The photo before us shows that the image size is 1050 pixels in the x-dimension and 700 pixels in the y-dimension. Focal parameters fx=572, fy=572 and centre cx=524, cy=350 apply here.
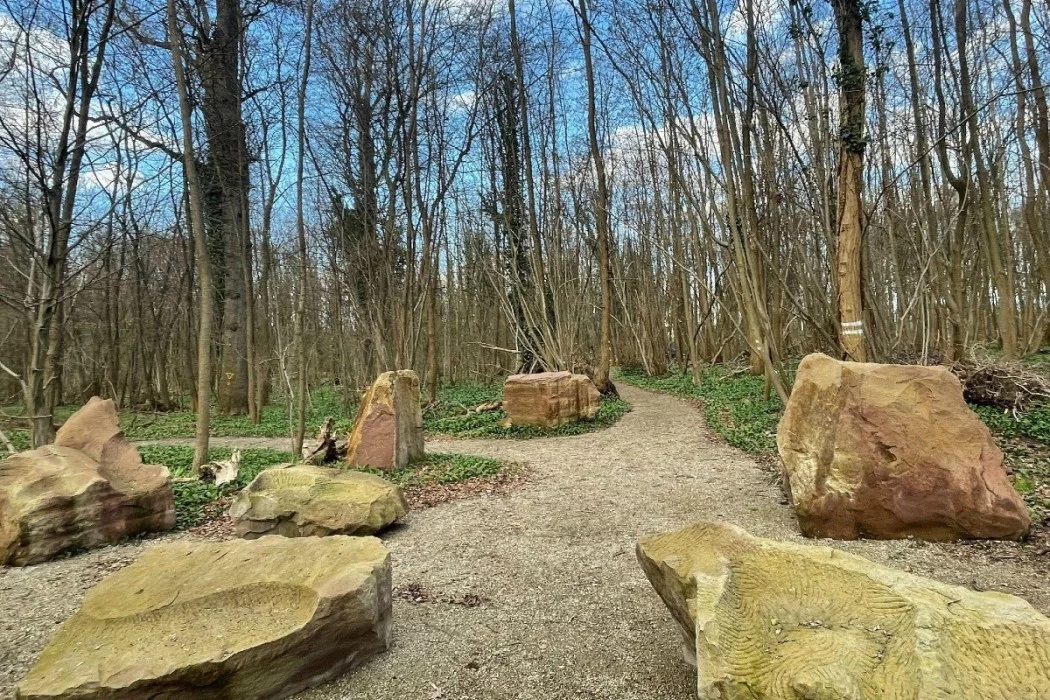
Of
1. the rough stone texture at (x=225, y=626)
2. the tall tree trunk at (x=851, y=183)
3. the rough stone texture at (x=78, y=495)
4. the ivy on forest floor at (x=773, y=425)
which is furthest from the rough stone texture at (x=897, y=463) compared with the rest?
the rough stone texture at (x=78, y=495)

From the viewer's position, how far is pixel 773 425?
9.20 meters

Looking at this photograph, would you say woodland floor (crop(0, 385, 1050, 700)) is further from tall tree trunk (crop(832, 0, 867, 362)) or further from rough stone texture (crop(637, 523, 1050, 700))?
tall tree trunk (crop(832, 0, 867, 362))

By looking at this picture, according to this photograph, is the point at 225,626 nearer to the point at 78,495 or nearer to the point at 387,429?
the point at 78,495

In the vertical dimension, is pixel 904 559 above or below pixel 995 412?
below

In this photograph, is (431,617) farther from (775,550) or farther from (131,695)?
(775,550)

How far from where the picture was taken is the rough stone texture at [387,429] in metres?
7.89

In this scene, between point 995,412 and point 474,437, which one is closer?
point 995,412

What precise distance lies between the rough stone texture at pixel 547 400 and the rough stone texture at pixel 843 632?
28.6 feet

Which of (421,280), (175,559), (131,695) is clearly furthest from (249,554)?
(421,280)

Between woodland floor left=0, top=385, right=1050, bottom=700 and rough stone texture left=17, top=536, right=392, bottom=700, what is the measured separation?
241 mm

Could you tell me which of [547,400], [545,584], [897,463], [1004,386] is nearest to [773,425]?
[1004,386]

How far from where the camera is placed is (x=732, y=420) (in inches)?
406

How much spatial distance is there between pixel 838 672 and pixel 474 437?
392 inches

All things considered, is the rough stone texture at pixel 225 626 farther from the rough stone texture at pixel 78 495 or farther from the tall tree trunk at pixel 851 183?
the tall tree trunk at pixel 851 183
